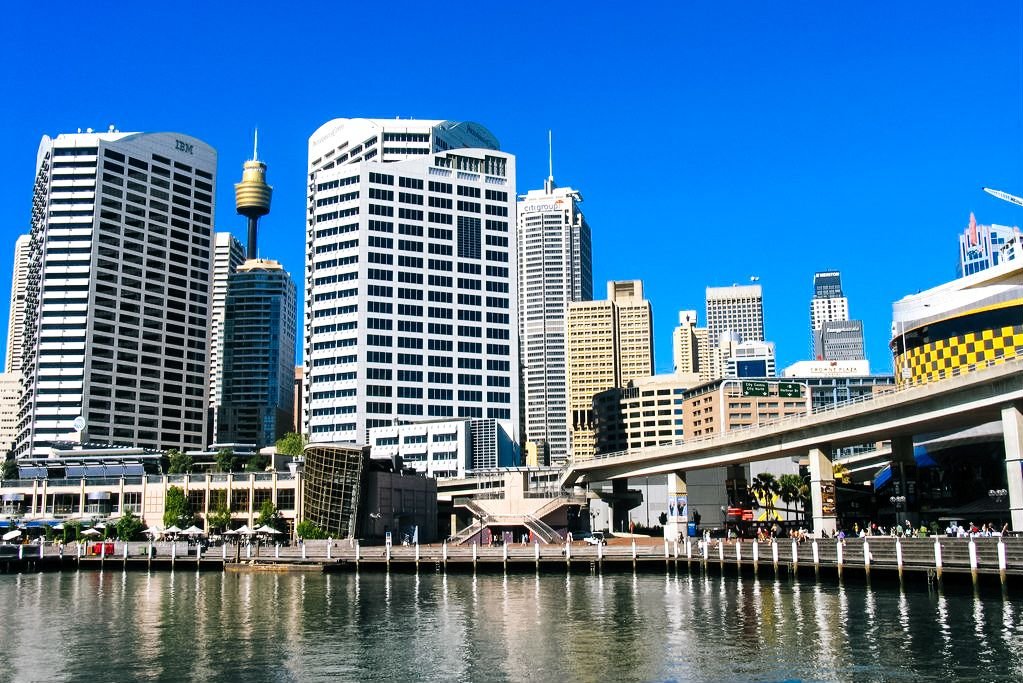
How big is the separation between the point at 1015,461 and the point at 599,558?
37.1 m

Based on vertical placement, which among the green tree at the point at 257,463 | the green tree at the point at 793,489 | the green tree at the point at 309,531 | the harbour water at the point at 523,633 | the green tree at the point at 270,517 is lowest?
the harbour water at the point at 523,633

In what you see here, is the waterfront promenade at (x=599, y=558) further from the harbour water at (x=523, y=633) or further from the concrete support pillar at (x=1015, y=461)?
the concrete support pillar at (x=1015, y=461)

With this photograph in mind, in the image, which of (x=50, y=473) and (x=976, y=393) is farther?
(x=50, y=473)

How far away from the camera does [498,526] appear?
14050 cm

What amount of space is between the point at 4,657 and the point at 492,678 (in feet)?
82.0

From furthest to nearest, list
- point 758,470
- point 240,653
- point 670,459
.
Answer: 1. point 758,470
2. point 670,459
3. point 240,653

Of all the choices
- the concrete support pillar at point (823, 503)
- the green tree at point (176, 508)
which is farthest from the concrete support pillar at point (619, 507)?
the green tree at point (176, 508)

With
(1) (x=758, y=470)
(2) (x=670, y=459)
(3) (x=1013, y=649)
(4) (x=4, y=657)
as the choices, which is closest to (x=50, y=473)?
(2) (x=670, y=459)

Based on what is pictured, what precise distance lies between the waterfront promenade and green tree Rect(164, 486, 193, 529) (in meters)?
25.4

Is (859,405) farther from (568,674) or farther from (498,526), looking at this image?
(498,526)

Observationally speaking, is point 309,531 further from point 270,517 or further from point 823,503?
point 823,503

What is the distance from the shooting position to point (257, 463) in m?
170

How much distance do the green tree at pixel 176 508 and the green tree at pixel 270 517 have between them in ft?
33.1

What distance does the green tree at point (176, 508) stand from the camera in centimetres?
13800
